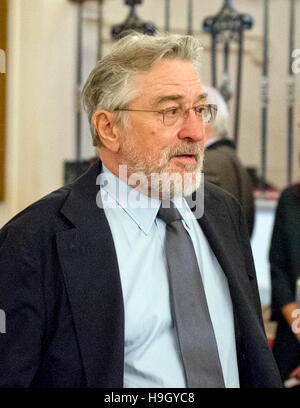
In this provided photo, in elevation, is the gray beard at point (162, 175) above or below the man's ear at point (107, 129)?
below

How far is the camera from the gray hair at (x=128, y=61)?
1.21 metres

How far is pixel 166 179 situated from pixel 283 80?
3416 mm

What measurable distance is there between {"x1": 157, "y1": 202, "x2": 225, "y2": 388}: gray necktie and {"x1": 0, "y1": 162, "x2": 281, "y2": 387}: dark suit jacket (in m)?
0.08

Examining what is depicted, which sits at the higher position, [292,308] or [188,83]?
[188,83]

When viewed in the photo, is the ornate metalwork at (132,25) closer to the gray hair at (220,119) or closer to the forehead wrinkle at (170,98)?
the gray hair at (220,119)

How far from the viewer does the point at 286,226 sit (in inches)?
80.0

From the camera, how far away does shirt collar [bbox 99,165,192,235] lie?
4.11 feet

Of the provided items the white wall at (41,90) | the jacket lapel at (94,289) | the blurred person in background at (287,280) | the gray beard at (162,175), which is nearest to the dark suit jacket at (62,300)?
the jacket lapel at (94,289)

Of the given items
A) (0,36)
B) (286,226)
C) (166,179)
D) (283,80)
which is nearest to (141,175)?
(166,179)

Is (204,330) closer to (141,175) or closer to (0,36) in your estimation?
(141,175)

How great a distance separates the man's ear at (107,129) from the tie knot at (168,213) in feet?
0.49

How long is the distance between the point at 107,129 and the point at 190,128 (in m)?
0.18

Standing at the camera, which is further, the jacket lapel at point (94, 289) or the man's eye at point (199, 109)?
the man's eye at point (199, 109)

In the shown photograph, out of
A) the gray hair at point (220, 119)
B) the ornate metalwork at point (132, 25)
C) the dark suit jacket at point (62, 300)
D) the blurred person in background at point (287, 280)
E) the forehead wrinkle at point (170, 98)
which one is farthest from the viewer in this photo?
the ornate metalwork at point (132, 25)
